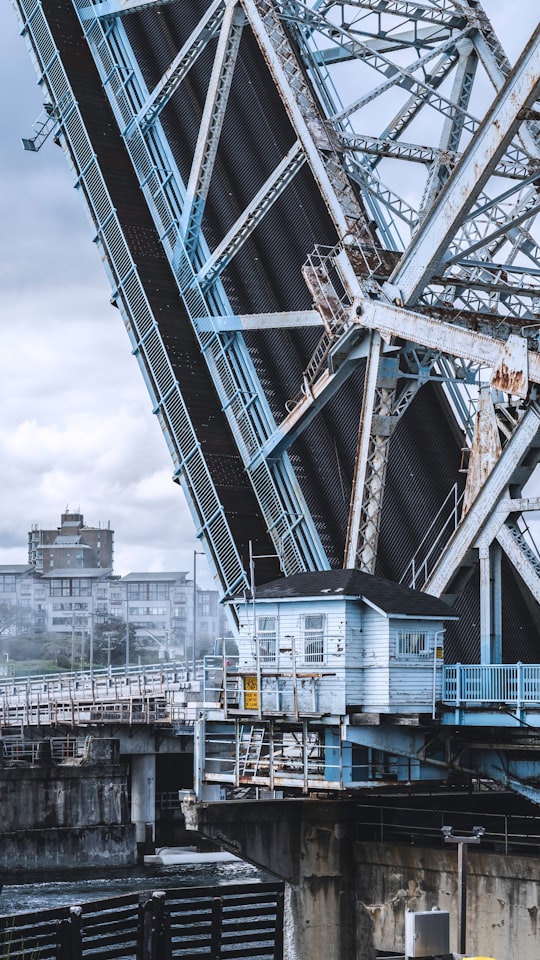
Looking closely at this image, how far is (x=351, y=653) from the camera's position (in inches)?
954

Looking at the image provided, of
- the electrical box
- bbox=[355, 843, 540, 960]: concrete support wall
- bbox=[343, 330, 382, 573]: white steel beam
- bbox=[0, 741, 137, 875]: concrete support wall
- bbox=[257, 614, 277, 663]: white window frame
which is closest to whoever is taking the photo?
the electrical box

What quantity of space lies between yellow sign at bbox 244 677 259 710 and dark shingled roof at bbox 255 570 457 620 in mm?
1446

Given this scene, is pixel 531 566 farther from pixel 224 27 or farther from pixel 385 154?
pixel 224 27

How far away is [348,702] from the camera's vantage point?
78.3 feet

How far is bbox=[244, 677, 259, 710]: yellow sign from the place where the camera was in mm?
25219

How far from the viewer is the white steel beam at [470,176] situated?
2417 cm

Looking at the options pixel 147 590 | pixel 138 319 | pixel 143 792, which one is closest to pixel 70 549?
pixel 147 590

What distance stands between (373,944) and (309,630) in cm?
553

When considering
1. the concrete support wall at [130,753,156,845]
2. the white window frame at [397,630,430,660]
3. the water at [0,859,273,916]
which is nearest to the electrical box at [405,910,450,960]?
the white window frame at [397,630,430,660]

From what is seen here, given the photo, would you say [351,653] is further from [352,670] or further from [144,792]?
[144,792]

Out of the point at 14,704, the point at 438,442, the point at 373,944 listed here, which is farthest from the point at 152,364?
the point at 14,704

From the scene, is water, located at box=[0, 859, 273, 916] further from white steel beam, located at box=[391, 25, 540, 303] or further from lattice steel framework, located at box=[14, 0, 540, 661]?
white steel beam, located at box=[391, 25, 540, 303]

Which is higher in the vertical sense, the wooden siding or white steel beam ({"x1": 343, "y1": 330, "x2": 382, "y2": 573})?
white steel beam ({"x1": 343, "y1": 330, "x2": 382, "y2": 573})

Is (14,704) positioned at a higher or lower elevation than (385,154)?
lower
